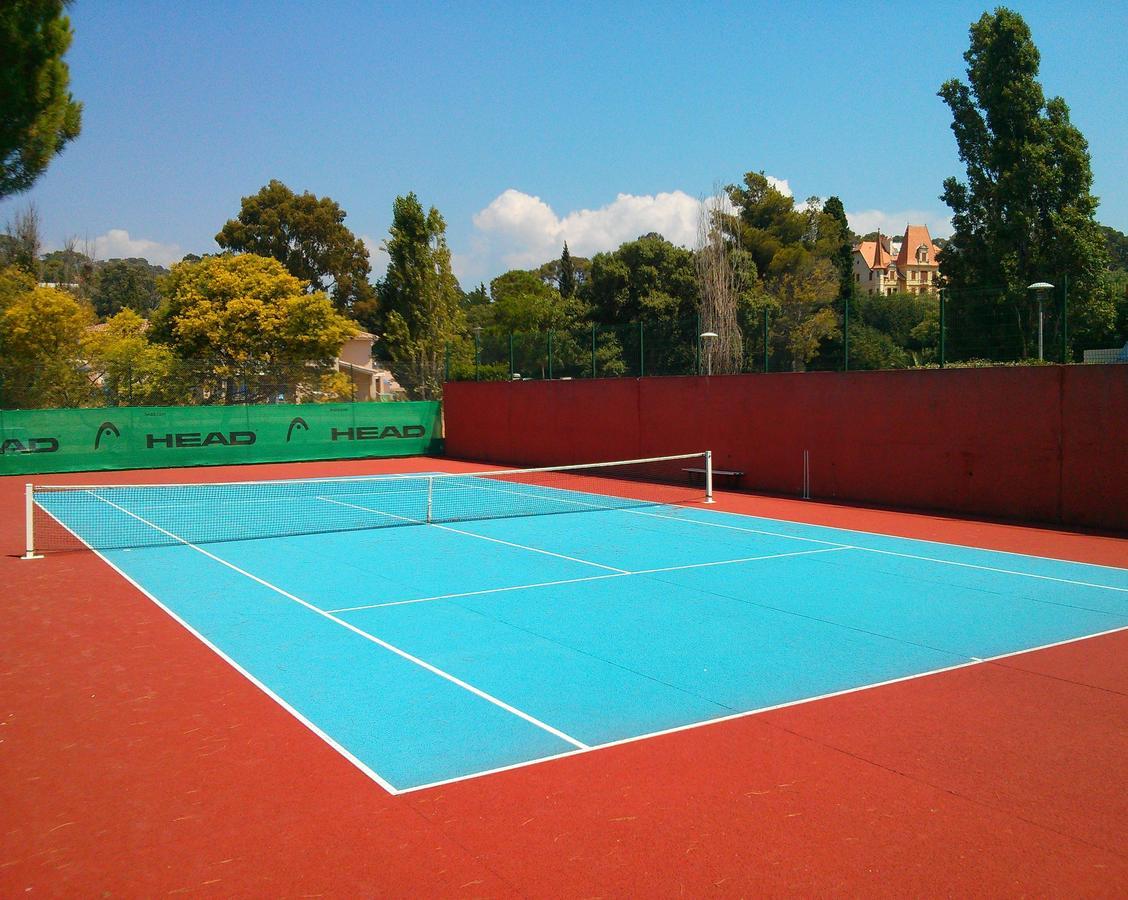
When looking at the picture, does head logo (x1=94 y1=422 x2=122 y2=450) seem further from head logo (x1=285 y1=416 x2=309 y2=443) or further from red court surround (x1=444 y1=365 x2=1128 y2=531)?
red court surround (x1=444 y1=365 x2=1128 y2=531)

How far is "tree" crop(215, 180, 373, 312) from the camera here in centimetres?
5903

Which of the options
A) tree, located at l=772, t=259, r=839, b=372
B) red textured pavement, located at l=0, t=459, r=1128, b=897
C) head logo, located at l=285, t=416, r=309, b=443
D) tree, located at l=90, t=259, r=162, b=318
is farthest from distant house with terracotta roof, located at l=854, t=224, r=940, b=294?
red textured pavement, located at l=0, t=459, r=1128, b=897

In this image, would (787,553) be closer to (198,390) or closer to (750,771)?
(750,771)

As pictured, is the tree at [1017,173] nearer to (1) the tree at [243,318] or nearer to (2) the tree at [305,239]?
(1) the tree at [243,318]

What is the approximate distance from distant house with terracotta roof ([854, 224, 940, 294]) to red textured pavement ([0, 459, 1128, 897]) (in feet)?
343

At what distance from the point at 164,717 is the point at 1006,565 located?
967 cm

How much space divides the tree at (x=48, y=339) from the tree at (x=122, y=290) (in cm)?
3851

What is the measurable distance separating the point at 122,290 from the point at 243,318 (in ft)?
157

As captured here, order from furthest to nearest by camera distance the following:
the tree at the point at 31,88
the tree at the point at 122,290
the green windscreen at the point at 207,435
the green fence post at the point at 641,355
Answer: the tree at the point at 122,290, the green windscreen at the point at 207,435, the green fence post at the point at 641,355, the tree at the point at 31,88

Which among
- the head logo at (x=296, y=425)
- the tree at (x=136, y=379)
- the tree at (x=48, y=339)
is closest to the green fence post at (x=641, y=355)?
the head logo at (x=296, y=425)

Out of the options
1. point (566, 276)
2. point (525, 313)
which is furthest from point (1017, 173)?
point (566, 276)

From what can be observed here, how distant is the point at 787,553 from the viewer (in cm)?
1266

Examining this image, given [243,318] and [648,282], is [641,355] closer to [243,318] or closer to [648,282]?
[243,318]

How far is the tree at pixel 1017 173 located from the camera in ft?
103
